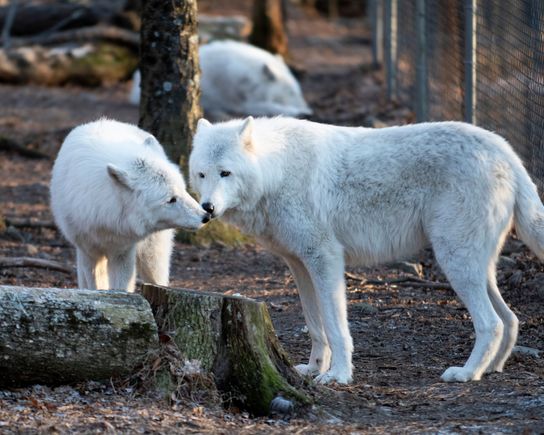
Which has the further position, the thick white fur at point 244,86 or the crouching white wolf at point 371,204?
the thick white fur at point 244,86

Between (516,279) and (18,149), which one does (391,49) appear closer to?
(18,149)

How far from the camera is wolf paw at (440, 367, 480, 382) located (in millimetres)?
5004

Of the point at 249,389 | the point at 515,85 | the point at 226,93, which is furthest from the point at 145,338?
the point at 226,93

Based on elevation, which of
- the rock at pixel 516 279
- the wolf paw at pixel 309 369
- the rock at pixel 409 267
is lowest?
the rock at pixel 409 267

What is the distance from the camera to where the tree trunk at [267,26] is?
17875 millimetres

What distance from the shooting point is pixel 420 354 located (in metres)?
5.69

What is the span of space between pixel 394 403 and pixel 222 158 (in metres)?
1.69

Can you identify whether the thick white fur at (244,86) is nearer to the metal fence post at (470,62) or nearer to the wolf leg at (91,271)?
the metal fence post at (470,62)

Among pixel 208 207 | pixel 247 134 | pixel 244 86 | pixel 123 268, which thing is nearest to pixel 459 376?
pixel 208 207

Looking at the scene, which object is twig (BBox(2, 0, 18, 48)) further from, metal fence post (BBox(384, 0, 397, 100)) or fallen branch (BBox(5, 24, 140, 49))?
metal fence post (BBox(384, 0, 397, 100))

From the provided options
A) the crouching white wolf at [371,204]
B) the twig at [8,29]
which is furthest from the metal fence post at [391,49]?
the crouching white wolf at [371,204]

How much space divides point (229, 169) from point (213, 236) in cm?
325

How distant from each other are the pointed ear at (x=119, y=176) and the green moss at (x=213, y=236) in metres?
2.66

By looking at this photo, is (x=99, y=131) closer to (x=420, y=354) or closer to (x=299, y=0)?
(x=420, y=354)
